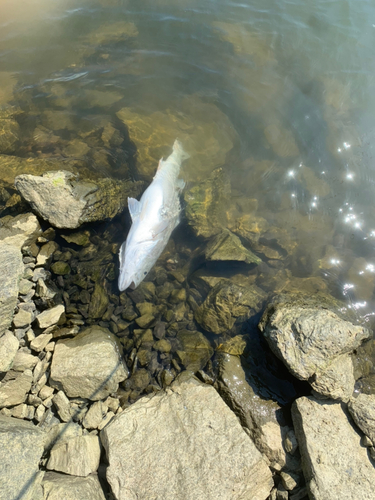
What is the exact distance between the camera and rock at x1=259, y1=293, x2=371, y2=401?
3988mm

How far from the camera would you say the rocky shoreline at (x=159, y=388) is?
3541 millimetres

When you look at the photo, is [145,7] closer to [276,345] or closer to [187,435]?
[276,345]

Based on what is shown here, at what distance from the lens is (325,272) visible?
6496mm

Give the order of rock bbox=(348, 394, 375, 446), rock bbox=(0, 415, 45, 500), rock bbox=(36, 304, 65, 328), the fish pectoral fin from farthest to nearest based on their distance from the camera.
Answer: the fish pectoral fin → rock bbox=(36, 304, 65, 328) → rock bbox=(348, 394, 375, 446) → rock bbox=(0, 415, 45, 500)

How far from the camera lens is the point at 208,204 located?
6762 mm

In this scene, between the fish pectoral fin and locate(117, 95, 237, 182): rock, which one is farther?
locate(117, 95, 237, 182): rock

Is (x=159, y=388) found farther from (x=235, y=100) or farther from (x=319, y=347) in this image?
(x=235, y=100)

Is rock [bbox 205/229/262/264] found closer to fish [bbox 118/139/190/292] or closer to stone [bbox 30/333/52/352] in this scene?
fish [bbox 118/139/190/292]

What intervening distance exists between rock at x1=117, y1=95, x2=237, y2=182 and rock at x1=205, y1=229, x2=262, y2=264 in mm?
1915

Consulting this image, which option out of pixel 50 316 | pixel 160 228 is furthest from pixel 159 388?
pixel 160 228

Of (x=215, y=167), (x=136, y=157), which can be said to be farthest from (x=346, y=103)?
(x=136, y=157)

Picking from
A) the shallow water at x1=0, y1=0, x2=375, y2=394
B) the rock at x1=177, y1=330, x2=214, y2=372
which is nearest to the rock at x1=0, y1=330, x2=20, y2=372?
the rock at x1=177, y1=330, x2=214, y2=372

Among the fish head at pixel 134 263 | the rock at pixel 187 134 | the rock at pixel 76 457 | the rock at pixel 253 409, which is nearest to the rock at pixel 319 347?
the rock at pixel 253 409

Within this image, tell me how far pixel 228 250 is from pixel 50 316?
3490mm
